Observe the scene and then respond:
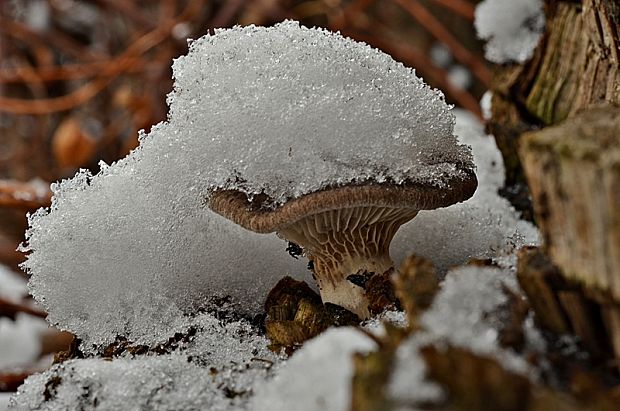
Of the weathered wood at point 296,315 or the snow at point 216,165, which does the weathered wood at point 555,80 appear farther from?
the weathered wood at point 296,315

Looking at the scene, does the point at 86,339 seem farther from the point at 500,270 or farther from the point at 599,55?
the point at 599,55

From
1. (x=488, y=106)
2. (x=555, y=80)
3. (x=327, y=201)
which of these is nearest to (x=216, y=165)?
(x=327, y=201)

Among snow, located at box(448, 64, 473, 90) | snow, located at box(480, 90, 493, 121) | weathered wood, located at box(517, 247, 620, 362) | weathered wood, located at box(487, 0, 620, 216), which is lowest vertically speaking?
weathered wood, located at box(517, 247, 620, 362)

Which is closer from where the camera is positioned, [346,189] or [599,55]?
[346,189]

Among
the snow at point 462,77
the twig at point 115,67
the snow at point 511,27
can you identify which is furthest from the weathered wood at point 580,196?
the snow at point 462,77

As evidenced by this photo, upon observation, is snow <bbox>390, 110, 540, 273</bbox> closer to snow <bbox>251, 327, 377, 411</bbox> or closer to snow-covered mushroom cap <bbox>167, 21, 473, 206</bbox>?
snow-covered mushroom cap <bbox>167, 21, 473, 206</bbox>

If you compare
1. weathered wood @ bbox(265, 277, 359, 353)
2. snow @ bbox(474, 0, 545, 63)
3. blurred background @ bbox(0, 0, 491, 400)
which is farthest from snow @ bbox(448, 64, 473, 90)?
weathered wood @ bbox(265, 277, 359, 353)

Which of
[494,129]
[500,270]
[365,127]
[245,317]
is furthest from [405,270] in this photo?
[494,129]
